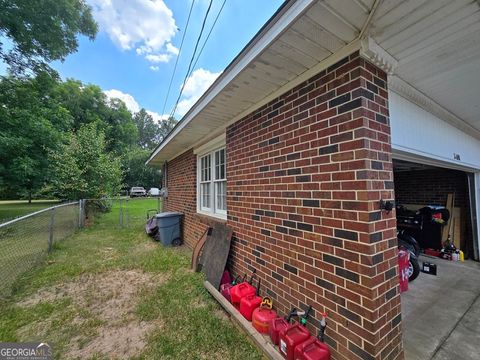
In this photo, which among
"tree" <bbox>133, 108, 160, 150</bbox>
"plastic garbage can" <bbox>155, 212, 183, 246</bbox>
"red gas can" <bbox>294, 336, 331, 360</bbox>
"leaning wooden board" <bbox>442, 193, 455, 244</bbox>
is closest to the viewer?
"red gas can" <bbox>294, 336, 331, 360</bbox>

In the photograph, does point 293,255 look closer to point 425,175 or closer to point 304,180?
point 304,180

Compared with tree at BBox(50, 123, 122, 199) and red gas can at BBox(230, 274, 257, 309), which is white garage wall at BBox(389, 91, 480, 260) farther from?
tree at BBox(50, 123, 122, 199)

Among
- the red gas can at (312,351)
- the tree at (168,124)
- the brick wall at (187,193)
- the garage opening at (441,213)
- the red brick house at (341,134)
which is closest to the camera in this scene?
the red brick house at (341,134)

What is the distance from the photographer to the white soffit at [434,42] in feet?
4.53

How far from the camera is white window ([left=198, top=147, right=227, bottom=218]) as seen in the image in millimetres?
4402

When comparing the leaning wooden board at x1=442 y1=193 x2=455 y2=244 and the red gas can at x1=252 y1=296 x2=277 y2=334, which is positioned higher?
the leaning wooden board at x1=442 y1=193 x2=455 y2=244

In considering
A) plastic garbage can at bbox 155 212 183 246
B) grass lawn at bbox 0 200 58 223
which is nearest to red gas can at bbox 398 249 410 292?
plastic garbage can at bbox 155 212 183 246

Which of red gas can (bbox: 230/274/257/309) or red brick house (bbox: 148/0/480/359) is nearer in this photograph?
red brick house (bbox: 148/0/480/359)

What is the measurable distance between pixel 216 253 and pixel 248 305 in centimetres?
128

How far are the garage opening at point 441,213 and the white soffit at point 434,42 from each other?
2.71m

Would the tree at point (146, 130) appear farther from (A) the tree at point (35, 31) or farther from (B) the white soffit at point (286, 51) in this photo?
(B) the white soffit at point (286, 51)

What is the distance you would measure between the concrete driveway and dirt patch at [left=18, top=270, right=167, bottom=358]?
2807 mm

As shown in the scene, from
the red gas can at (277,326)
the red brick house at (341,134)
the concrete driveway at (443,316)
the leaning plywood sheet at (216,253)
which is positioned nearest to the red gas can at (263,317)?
the red gas can at (277,326)

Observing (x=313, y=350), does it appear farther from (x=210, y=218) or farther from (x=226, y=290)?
(x=210, y=218)
